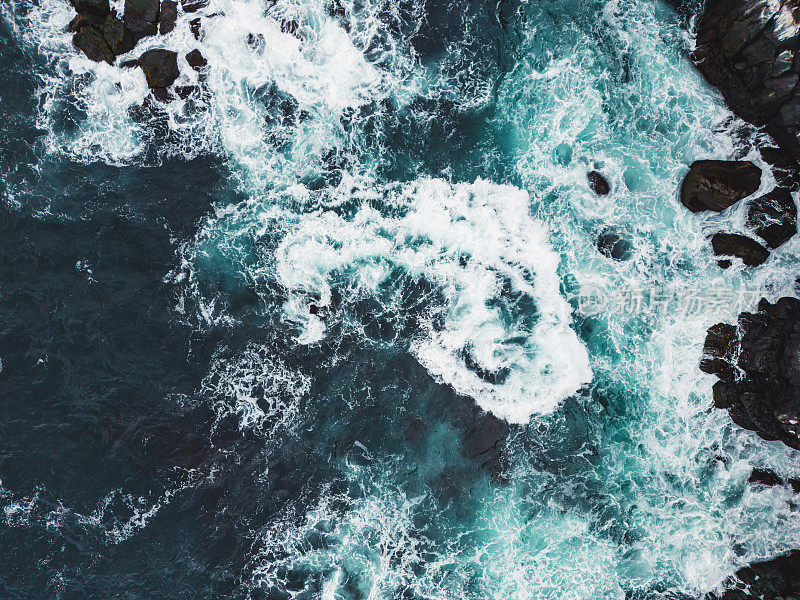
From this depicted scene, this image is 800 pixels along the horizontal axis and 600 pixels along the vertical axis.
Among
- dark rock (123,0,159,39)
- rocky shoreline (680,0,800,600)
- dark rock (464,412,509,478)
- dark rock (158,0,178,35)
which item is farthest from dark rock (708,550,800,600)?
dark rock (123,0,159,39)

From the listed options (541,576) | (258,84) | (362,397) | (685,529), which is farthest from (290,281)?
(685,529)

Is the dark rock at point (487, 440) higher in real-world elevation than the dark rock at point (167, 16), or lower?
lower

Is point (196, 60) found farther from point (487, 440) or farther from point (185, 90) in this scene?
point (487, 440)

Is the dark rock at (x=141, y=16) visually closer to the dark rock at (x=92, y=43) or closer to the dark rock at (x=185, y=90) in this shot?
the dark rock at (x=92, y=43)

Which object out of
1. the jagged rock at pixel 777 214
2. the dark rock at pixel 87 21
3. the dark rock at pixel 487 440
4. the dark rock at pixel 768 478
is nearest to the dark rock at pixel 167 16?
the dark rock at pixel 87 21

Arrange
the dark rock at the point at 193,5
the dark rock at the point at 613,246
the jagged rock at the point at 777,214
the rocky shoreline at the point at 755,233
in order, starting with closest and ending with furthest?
the rocky shoreline at the point at 755,233
the jagged rock at the point at 777,214
the dark rock at the point at 193,5
the dark rock at the point at 613,246

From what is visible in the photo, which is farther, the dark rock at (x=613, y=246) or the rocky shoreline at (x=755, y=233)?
the dark rock at (x=613, y=246)

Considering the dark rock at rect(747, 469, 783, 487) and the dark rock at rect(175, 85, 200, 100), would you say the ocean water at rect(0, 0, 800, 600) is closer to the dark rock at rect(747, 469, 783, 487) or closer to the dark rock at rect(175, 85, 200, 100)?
the dark rock at rect(175, 85, 200, 100)

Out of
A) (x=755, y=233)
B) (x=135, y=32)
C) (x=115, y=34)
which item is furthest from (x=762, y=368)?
(x=115, y=34)
